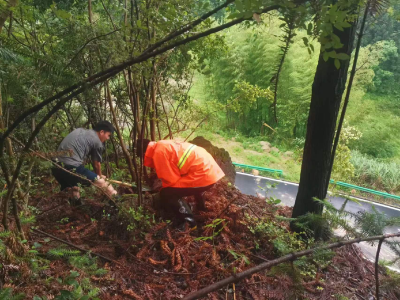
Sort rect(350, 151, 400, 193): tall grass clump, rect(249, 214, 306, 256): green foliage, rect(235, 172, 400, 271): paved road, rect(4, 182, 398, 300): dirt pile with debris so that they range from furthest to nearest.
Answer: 1. rect(350, 151, 400, 193): tall grass clump
2. rect(235, 172, 400, 271): paved road
3. rect(249, 214, 306, 256): green foliage
4. rect(4, 182, 398, 300): dirt pile with debris

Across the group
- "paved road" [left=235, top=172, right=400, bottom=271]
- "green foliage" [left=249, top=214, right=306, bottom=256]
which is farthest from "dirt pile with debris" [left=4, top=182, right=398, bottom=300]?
"paved road" [left=235, top=172, right=400, bottom=271]

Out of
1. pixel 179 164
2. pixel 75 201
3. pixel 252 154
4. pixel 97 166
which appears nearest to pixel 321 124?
pixel 179 164

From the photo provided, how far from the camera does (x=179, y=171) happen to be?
3.04m

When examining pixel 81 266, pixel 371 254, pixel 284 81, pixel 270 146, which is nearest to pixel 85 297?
pixel 81 266

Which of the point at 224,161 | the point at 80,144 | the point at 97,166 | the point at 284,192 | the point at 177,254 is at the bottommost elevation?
the point at 284,192

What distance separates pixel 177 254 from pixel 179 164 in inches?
37.3

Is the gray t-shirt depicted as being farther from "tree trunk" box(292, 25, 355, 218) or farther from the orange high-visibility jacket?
"tree trunk" box(292, 25, 355, 218)

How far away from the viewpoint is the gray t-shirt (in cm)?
293

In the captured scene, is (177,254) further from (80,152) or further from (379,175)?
(379,175)

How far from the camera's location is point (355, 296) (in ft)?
7.46

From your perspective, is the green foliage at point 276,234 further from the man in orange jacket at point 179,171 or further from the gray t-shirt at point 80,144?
the gray t-shirt at point 80,144

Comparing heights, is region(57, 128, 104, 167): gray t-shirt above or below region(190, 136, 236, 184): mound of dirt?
above

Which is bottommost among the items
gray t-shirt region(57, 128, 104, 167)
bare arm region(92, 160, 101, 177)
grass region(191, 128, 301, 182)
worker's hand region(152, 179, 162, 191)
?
grass region(191, 128, 301, 182)

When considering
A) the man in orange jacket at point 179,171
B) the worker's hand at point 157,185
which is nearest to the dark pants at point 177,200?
the man in orange jacket at point 179,171
